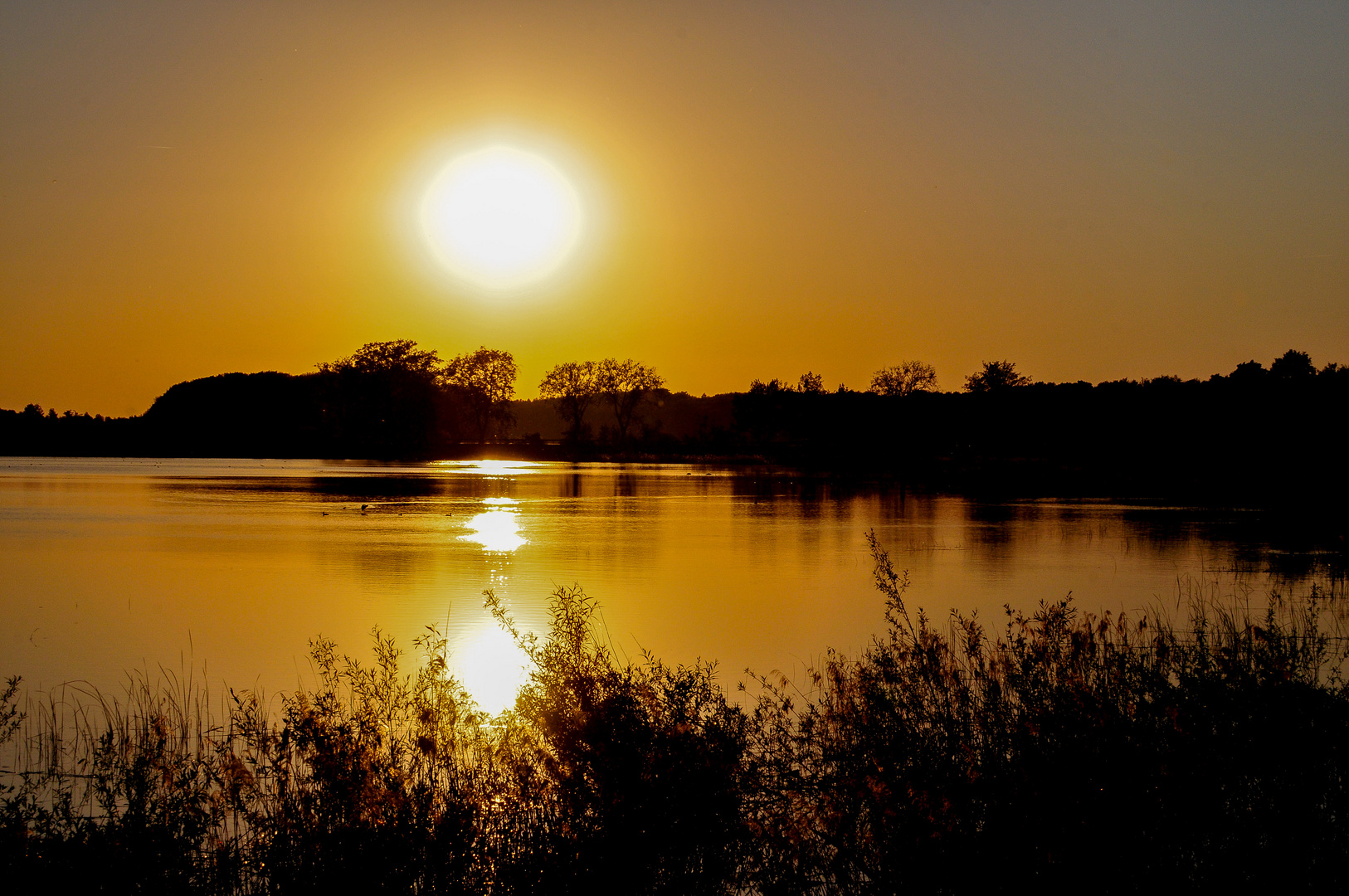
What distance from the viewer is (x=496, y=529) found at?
3875cm

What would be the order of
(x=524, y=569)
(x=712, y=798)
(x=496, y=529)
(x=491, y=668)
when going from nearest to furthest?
1. (x=712, y=798)
2. (x=491, y=668)
3. (x=524, y=569)
4. (x=496, y=529)

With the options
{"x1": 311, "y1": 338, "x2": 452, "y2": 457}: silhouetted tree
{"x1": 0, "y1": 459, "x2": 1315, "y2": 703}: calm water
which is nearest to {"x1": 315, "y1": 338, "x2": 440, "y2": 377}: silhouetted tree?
{"x1": 311, "y1": 338, "x2": 452, "y2": 457}: silhouetted tree

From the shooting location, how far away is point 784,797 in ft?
26.9

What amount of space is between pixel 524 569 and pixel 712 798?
2022cm

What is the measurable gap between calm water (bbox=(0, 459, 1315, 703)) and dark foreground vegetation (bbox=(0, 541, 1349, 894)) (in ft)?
16.6

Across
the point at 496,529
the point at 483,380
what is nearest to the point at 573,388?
the point at 483,380

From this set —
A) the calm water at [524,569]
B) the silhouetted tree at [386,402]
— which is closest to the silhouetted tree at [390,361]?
the silhouetted tree at [386,402]

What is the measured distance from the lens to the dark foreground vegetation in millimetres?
7145

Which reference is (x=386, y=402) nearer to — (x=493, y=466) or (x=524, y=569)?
(x=493, y=466)

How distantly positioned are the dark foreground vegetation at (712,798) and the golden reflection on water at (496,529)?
898 inches

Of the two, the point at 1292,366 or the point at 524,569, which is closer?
the point at 524,569

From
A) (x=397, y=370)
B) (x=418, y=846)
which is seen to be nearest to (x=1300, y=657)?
(x=418, y=846)

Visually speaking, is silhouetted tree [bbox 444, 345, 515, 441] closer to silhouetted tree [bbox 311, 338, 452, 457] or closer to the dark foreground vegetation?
silhouetted tree [bbox 311, 338, 452, 457]

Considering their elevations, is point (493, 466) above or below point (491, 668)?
above
